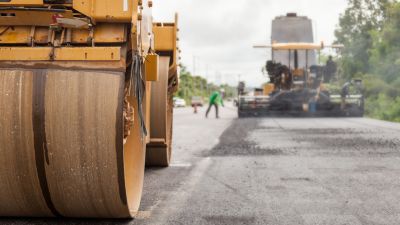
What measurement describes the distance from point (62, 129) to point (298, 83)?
2156cm

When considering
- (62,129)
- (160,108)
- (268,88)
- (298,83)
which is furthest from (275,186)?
(268,88)

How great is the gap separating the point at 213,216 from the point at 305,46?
20249 mm

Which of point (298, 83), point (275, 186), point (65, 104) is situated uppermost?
point (298, 83)

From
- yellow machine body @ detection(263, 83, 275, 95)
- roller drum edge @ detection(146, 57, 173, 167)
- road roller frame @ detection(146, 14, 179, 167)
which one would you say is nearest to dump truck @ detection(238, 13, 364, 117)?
yellow machine body @ detection(263, 83, 275, 95)

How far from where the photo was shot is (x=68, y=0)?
4.07 m

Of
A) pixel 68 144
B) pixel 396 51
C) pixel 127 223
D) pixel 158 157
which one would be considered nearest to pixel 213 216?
pixel 127 223

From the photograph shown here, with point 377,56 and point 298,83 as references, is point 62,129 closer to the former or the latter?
point 298,83

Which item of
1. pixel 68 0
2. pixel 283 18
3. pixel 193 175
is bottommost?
pixel 193 175

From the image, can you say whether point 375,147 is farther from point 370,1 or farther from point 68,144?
point 370,1

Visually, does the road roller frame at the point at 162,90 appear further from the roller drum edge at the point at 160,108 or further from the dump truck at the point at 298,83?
the dump truck at the point at 298,83

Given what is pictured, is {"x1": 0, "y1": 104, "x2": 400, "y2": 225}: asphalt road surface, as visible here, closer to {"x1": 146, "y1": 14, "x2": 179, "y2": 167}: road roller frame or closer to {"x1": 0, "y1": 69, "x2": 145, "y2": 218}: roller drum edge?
{"x1": 146, "y1": 14, "x2": 179, "y2": 167}: road roller frame

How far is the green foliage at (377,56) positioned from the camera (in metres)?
35.5

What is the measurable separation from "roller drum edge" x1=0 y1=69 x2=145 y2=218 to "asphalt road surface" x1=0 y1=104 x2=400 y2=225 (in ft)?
1.91

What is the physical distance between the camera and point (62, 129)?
149 inches
